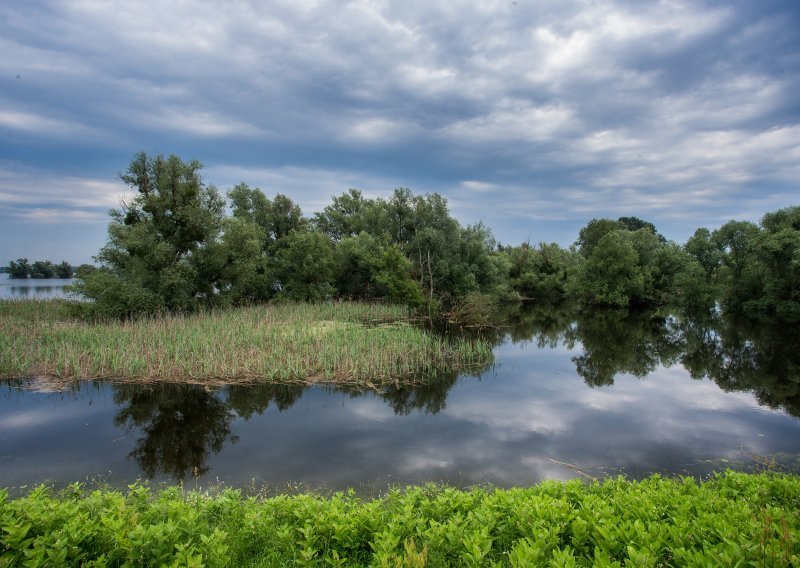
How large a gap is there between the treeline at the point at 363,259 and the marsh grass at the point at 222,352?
5.13 m

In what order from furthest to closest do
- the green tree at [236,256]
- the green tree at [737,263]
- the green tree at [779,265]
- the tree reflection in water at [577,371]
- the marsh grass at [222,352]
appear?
the green tree at [737,263], the green tree at [779,265], the green tree at [236,256], the marsh grass at [222,352], the tree reflection in water at [577,371]

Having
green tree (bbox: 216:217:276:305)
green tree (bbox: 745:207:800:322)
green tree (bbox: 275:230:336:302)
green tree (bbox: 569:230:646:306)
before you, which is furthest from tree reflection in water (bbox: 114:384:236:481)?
green tree (bbox: 569:230:646:306)

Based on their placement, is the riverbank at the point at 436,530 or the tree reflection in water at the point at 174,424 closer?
the riverbank at the point at 436,530

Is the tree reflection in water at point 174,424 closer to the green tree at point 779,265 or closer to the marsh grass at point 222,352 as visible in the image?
the marsh grass at point 222,352

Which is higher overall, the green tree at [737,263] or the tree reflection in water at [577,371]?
the green tree at [737,263]

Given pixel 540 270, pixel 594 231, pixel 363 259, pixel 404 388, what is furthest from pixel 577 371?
pixel 594 231

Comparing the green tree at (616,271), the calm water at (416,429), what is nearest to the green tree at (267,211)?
the calm water at (416,429)

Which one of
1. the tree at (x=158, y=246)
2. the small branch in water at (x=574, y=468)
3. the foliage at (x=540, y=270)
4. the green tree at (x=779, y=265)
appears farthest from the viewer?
the foliage at (x=540, y=270)

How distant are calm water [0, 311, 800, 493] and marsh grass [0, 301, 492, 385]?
852mm

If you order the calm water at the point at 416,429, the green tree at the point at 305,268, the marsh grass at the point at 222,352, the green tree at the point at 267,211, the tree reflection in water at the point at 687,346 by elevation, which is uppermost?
the green tree at the point at 267,211

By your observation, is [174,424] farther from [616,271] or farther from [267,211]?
[616,271]

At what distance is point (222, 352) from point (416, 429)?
914 cm

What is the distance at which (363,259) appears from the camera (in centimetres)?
3641

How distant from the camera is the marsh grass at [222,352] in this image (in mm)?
14969
